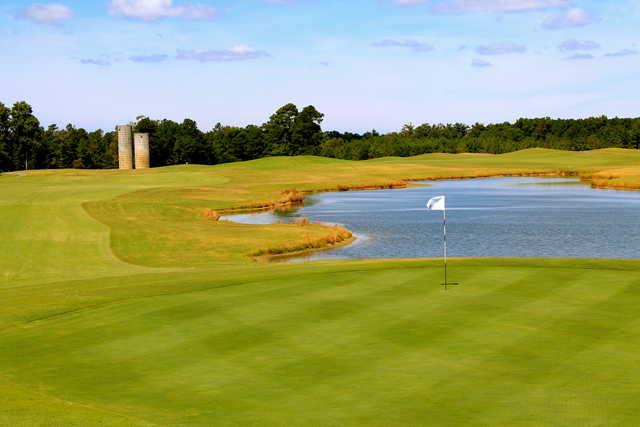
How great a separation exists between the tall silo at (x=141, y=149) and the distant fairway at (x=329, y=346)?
10832 centimetres

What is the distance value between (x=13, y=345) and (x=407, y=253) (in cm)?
2773

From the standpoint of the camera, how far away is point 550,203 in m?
71.9

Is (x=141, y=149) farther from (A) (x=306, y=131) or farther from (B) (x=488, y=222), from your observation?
(B) (x=488, y=222)

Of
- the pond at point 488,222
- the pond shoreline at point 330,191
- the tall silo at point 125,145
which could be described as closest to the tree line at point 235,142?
the tall silo at point 125,145

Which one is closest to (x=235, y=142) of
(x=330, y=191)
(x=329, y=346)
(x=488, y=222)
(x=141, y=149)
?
(x=141, y=149)

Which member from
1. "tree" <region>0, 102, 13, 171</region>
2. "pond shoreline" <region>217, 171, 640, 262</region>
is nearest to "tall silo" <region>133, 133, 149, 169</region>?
"tree" <region>0, 102, 13, 171</region>

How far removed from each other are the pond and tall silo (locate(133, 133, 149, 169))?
164 feet

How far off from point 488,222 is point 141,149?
8640 centimetres

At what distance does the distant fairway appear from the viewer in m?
10.9

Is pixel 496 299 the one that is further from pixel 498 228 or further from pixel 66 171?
pixel 66 171

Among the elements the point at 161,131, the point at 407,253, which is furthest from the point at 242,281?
the point at 161,131

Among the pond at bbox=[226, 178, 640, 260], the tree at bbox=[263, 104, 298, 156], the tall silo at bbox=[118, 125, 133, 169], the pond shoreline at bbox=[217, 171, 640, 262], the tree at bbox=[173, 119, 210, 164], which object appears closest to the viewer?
the pond shoreline at bbox=[217, 171, 640, 262]

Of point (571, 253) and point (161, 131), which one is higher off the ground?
point (161, 131)

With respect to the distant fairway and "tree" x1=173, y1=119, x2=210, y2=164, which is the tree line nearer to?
"tree" x1=173, y1=119, x2=210, y2=164
